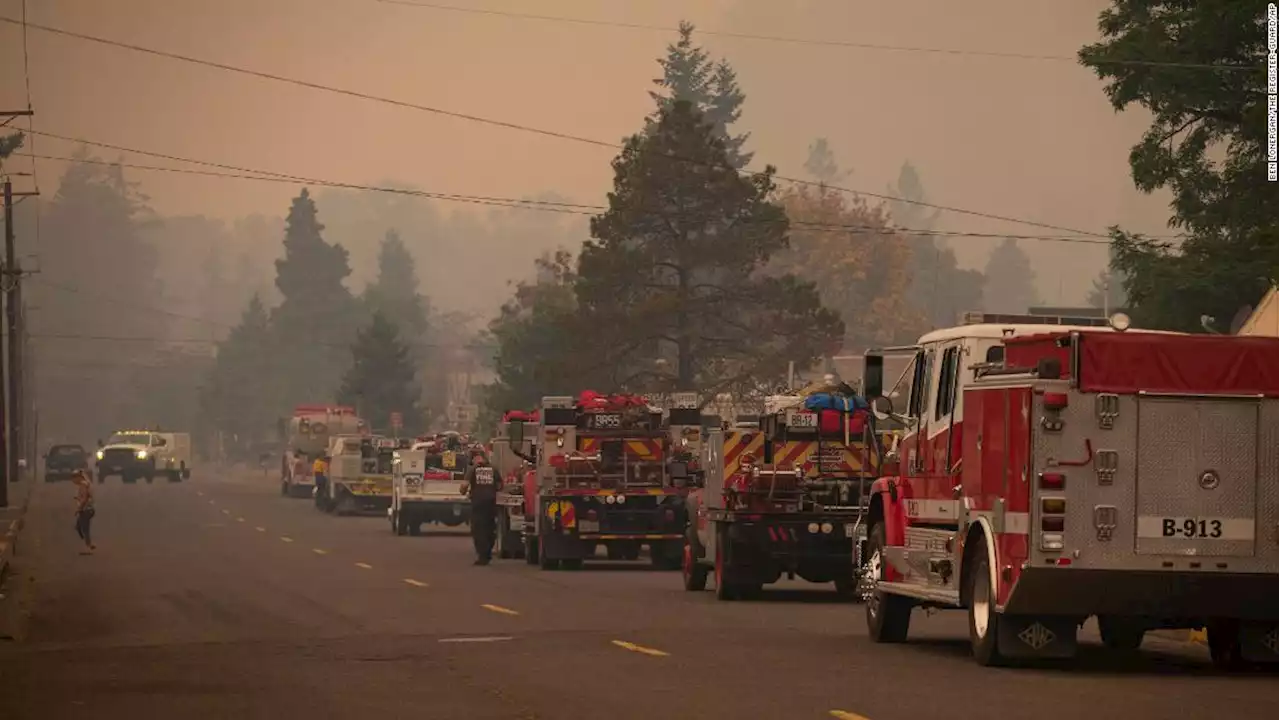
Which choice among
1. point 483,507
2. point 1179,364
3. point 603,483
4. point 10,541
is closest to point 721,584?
point 603,483

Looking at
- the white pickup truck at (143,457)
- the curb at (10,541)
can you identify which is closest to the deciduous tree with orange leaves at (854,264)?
the white pickup truck at (143,457)

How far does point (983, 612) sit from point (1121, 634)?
308 centimetres

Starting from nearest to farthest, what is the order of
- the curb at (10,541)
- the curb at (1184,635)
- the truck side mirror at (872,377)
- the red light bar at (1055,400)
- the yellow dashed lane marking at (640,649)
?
the red light bar at (1055,400), the yellow dashed lane marking at (640,649), the truck side mirror at (872,377), the curb at (1184,635), the curb at (10,541)

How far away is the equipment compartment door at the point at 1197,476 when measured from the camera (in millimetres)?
18641

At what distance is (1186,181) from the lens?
177ft

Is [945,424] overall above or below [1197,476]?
above

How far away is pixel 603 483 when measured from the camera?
39594 mm

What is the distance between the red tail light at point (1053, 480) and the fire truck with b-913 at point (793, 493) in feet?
36.1

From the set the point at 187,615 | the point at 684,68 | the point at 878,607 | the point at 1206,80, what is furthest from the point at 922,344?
the point at 684,68

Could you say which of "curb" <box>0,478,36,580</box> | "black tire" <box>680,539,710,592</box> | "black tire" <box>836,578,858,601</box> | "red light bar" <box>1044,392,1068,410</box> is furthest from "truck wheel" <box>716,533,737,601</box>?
"curb" <box>0,478,36,580</box>

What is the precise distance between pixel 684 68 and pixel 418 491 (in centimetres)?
11259

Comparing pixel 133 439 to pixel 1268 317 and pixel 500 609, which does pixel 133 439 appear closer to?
pixel 1268 317

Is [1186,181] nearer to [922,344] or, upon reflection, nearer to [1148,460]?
[922,344]

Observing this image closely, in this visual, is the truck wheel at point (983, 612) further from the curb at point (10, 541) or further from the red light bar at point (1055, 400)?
the curb at point (10, 541)
